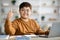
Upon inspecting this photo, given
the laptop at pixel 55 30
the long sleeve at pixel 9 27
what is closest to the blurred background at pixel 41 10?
the long sleeve at pixel 9 27

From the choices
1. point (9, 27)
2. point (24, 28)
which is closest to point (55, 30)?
point (9, 27)

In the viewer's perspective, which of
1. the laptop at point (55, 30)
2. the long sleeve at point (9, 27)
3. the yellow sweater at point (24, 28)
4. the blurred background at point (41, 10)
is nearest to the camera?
the laptop at point (55, 30)

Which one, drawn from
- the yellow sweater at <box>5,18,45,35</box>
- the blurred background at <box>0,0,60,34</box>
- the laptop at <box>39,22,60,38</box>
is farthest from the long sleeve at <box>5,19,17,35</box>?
the blurred background at <box>0,0,60,34</box>

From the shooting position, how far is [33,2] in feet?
12.2

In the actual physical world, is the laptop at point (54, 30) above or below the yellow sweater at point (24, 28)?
above

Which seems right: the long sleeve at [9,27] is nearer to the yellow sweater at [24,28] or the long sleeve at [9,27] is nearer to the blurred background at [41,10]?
the yellow sweater at [24,28]

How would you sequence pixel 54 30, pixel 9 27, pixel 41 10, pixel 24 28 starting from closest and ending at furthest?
1. pixel 54 30
2. pixel 9 27
3. pixel 24 28
4. pixel 41 10

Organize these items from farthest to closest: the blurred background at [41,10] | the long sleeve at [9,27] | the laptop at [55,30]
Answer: the blurred background at [41,10] < the long sleeve at [9,27] < the laptop at [55,30]

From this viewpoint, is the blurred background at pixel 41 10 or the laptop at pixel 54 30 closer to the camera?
the laptop at pixel 54 30

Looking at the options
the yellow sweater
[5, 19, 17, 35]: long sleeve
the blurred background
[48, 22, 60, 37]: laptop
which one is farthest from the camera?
the blurred background

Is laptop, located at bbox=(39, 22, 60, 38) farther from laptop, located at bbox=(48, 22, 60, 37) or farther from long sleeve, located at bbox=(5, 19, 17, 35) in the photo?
long sleeve, located at bbox=(5, 19, 17, 35)

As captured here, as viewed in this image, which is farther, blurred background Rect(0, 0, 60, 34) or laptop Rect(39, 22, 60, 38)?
blurred background Rect(0, 0, 60, 34)

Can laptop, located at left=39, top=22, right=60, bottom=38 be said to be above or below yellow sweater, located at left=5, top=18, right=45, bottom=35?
above

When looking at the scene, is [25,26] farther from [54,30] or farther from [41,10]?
[41,10]
